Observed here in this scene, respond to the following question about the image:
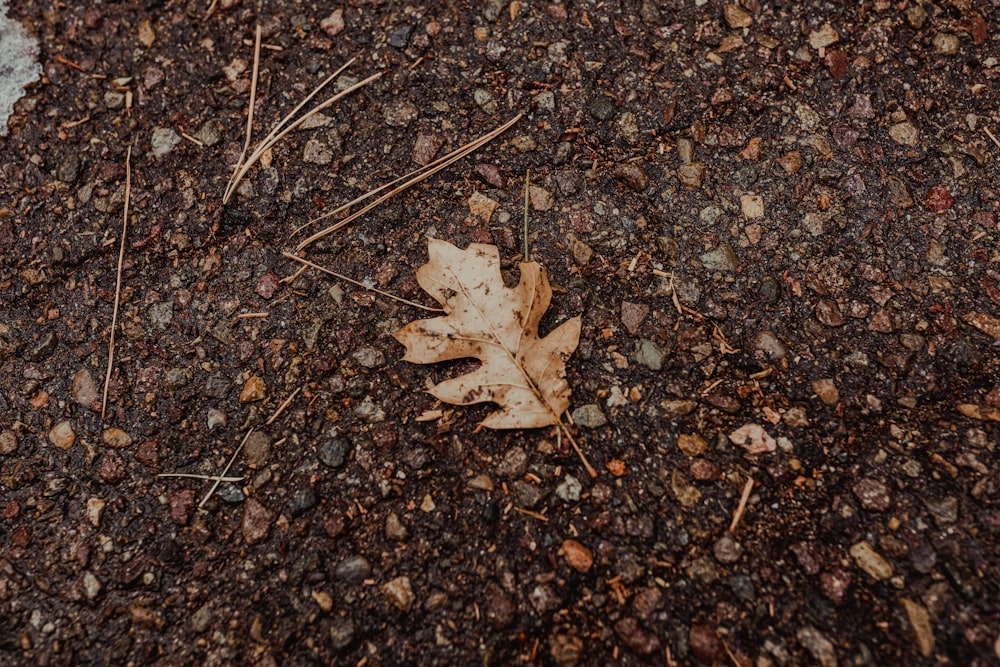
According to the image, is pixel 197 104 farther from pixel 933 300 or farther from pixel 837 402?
pixel 933 300

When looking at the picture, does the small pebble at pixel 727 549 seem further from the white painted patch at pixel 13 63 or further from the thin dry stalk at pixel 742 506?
the white painted patch at pixel 13 63

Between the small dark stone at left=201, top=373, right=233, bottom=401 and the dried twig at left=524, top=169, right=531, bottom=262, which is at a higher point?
the dried twig at left=524, top=169, right=531, bottom=262

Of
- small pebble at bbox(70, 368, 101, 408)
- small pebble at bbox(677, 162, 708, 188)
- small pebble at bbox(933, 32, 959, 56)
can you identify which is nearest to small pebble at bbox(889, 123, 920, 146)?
small pebble at bbox(933, 32, 959, 56)

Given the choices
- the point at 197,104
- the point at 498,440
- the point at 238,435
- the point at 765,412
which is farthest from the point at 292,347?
the point at 765,412

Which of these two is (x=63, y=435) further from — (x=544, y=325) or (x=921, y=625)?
(x=921, y=625)

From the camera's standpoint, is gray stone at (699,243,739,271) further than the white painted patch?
No

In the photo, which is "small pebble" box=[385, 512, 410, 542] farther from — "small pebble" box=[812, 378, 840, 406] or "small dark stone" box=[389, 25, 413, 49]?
"small dark stone" box=[389, 25, 413, 49]
